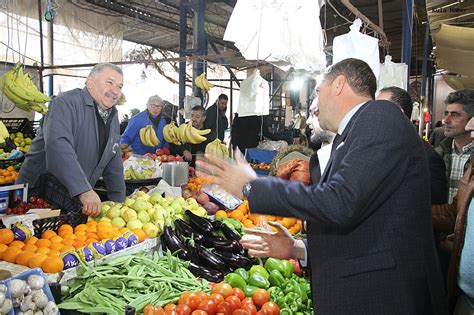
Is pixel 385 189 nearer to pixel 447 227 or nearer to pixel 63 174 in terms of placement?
pixel 447 227

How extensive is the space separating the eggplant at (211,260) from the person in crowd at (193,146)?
3216 millimetres

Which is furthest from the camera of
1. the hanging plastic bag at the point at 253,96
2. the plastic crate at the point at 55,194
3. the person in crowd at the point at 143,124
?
the person in crowd at the point at 143,124

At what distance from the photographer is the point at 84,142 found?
3389 millimetres

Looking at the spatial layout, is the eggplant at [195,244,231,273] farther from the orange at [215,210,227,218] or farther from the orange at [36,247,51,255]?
the orange at [36,247,51,255]

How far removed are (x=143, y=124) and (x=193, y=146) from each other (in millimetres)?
934

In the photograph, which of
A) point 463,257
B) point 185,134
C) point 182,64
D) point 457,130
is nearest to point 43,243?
point 463,257

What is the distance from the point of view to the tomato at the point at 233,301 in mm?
2188

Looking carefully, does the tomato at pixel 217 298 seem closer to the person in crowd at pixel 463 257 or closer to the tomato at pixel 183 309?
the tomato at pixel 183 309

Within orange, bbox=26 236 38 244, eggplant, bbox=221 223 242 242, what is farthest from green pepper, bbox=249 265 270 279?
orange, bbox=26 236 38 244

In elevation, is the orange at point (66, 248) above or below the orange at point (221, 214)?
above

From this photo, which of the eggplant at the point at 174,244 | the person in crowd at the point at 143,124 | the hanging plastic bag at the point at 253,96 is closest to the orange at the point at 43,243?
the eggplant at the point at 174,244

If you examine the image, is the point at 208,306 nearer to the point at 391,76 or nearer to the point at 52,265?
the point at 52,265

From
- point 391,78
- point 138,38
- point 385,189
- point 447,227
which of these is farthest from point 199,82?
point 138,38

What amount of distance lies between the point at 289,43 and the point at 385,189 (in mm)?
1591
